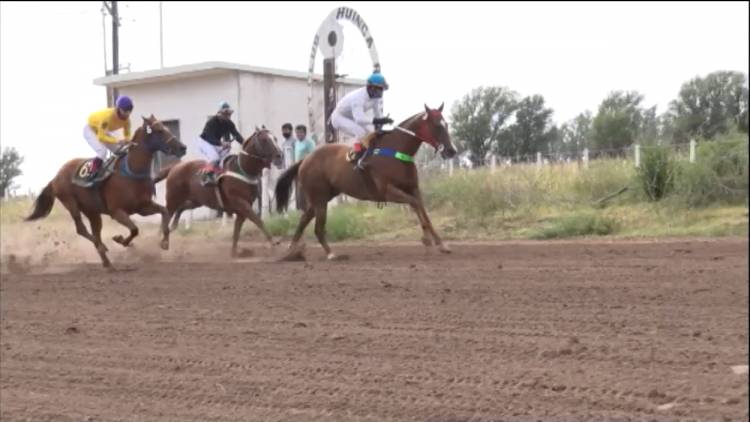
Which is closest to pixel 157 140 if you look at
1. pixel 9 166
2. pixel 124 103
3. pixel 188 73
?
pixel 124 103

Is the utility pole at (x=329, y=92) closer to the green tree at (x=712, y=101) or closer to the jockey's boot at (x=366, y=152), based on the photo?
the jockey's boot at (x=366, y=152)

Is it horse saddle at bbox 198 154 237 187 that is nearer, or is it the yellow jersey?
the yellow jersey

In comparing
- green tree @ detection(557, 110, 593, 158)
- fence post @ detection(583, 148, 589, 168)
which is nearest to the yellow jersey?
fence post @ detection(583, 148, 589, 168)

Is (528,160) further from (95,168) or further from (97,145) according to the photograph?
(95,168)

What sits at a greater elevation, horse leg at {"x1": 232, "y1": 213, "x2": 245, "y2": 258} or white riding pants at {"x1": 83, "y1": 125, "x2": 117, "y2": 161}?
white riding pants at {"x1": 83, "y1": 125, "x2": 117, "y2": 161}

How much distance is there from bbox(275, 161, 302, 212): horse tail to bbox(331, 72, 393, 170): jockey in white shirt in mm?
1436

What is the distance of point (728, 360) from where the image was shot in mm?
4859

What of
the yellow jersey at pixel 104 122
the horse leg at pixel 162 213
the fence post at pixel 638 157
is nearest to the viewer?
the horse leg at pixel 162 213

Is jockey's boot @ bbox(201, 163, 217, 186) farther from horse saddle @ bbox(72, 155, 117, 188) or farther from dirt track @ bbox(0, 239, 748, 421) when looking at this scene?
dirt track @ bbox(0, 239, 748, 421)

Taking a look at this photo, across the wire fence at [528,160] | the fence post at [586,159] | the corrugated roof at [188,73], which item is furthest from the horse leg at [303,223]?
the corrugated roof at [188,73]

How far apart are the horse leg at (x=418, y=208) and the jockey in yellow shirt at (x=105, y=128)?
4.19 metres

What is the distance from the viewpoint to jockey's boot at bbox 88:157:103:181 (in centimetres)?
1327

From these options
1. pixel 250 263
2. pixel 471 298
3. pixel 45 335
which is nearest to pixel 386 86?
pixel 250 263

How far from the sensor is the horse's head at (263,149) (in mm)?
13648
